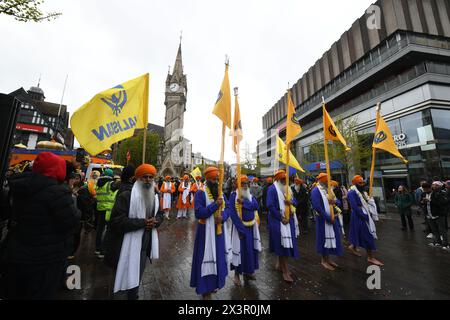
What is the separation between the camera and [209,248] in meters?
2.97

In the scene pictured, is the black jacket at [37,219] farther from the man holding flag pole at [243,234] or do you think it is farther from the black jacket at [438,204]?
the black jacket at [438,204]

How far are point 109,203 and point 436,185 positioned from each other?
8.91m

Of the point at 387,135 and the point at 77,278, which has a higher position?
the point at 387,135

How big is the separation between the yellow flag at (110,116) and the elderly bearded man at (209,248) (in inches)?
69.9

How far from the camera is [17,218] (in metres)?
1.93

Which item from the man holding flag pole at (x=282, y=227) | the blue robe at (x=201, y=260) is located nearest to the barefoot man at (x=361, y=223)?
the man holding flag pole at (x=282, y=227)

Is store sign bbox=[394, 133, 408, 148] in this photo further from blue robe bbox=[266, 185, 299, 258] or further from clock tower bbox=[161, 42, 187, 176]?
clock tower bbox=[161, 42, 187, 176]

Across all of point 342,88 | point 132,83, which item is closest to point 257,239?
point 132,83

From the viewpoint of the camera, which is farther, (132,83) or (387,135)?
(387,135)

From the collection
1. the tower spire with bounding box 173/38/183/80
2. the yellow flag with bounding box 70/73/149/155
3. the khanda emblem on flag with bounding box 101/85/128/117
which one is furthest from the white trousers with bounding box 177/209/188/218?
the tower spire with bounding box 173/38/183/80

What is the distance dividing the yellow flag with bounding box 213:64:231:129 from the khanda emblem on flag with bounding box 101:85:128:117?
1.68m

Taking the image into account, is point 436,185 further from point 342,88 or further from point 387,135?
point 342,88

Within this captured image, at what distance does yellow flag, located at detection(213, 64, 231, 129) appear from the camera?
356cm

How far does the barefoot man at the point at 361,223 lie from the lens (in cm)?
467
